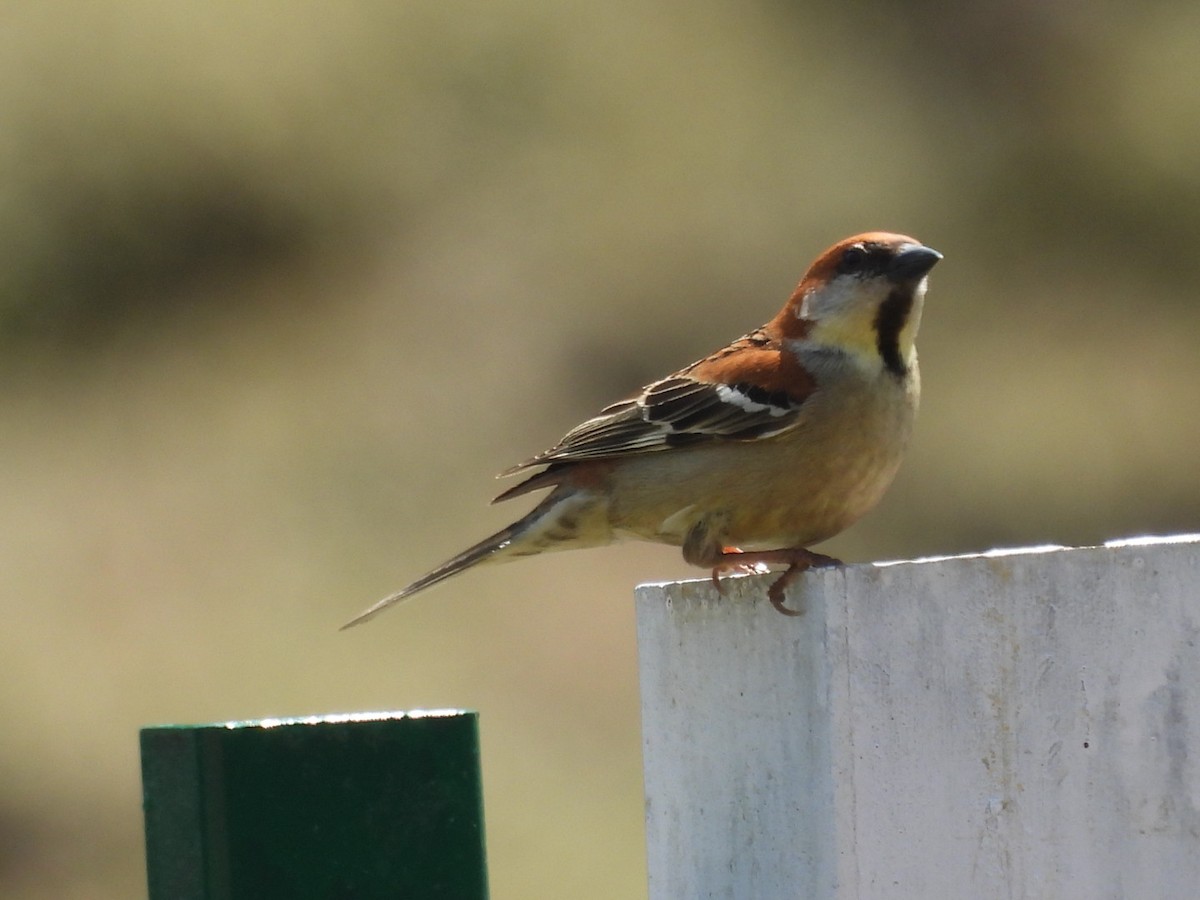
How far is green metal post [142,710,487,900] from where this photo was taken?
9.21 ft

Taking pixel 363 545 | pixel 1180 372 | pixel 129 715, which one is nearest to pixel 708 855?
pixel 129 715

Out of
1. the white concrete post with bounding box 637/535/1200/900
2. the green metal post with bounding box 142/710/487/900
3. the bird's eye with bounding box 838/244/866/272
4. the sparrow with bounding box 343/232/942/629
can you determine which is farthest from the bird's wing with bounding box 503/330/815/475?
the green metal post with bounding box 142/710/487/900

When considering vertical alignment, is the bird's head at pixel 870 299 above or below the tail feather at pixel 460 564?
above

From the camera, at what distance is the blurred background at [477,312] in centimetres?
1203

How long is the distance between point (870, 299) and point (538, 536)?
1.26 meters

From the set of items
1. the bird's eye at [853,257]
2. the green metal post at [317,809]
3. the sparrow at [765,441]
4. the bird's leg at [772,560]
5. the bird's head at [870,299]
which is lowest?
the green metal post at [317,809]

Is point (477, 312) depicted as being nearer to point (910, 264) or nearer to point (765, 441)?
point (910, 264)

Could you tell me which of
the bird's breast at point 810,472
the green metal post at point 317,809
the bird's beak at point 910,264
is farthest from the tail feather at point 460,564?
the green metal post at point 317,809

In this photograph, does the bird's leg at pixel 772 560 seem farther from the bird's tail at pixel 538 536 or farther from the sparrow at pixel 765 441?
the bird's tail at pixel 538 536

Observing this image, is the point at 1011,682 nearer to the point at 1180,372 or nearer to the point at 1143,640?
the point at 1143,640

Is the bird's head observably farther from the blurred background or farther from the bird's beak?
the blurred background

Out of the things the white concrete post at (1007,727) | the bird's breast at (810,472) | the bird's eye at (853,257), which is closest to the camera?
the white concrete post at (1007,727)

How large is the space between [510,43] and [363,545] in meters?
6.95

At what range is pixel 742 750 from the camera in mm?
3305
